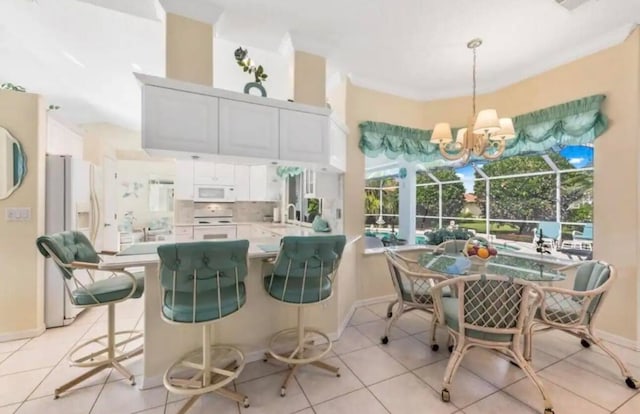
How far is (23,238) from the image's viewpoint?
2.59m

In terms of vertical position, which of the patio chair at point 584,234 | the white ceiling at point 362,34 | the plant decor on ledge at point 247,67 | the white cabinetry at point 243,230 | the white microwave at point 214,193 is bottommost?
the white cabinetry at point 243,230

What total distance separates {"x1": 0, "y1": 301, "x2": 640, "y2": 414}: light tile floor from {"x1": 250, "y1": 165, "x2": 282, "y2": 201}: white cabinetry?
134 inches

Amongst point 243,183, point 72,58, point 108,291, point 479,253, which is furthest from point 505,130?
point 72,58

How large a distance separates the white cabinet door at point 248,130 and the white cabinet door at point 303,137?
0.09 metres

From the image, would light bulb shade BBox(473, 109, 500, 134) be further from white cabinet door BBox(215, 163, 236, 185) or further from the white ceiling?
white cabinet door BBox(215, 163, 236, 185)

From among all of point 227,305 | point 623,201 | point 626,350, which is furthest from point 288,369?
point 623,201

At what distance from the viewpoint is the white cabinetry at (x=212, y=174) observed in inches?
199

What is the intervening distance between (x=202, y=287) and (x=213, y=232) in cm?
364

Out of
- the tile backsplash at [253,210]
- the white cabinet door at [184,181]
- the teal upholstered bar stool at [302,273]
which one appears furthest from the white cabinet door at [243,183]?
the teal upholstered bar stool at [302,273]

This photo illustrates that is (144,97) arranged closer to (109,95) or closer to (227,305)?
(227,305)

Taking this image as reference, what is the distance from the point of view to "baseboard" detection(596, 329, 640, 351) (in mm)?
2438

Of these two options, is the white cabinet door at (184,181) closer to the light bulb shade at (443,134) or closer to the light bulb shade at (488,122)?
the light bulb shade at (443,134)

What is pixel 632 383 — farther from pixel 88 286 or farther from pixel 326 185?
pixel 88 286

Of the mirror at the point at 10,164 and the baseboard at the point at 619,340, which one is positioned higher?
the mirror at the point at 10,164
